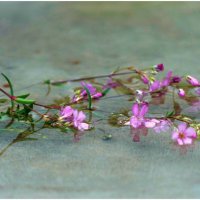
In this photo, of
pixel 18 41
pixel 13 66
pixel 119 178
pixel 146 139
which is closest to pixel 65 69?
pixel 13 66

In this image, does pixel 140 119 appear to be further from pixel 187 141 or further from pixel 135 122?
pixel 187 141

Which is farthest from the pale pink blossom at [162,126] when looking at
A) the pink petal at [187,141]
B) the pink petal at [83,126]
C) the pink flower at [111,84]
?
the pink flower at [111,84]

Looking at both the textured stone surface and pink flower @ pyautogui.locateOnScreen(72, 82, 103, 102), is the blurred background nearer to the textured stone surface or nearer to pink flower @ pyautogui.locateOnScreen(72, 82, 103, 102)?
the textured stone surface

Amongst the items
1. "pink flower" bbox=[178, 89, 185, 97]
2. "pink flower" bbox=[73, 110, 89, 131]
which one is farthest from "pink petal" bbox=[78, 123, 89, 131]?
"pink flower" bbox=[178, 89, 185, 97]

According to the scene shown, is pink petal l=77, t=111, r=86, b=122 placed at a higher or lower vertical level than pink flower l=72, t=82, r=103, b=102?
lower

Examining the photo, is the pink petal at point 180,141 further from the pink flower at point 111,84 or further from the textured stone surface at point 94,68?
the pink flower at point 111,84

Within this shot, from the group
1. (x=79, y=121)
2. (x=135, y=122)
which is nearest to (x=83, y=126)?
(x=79, y=121)

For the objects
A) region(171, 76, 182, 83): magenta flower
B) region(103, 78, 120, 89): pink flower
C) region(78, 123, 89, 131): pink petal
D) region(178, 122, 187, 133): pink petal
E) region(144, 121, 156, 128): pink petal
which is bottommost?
region(78, 123, 89, 131): pink petal

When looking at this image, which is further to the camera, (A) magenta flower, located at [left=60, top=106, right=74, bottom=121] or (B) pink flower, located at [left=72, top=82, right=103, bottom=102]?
(B) pink flower, located at [left=72, top=82, right=103, bottom=102]
